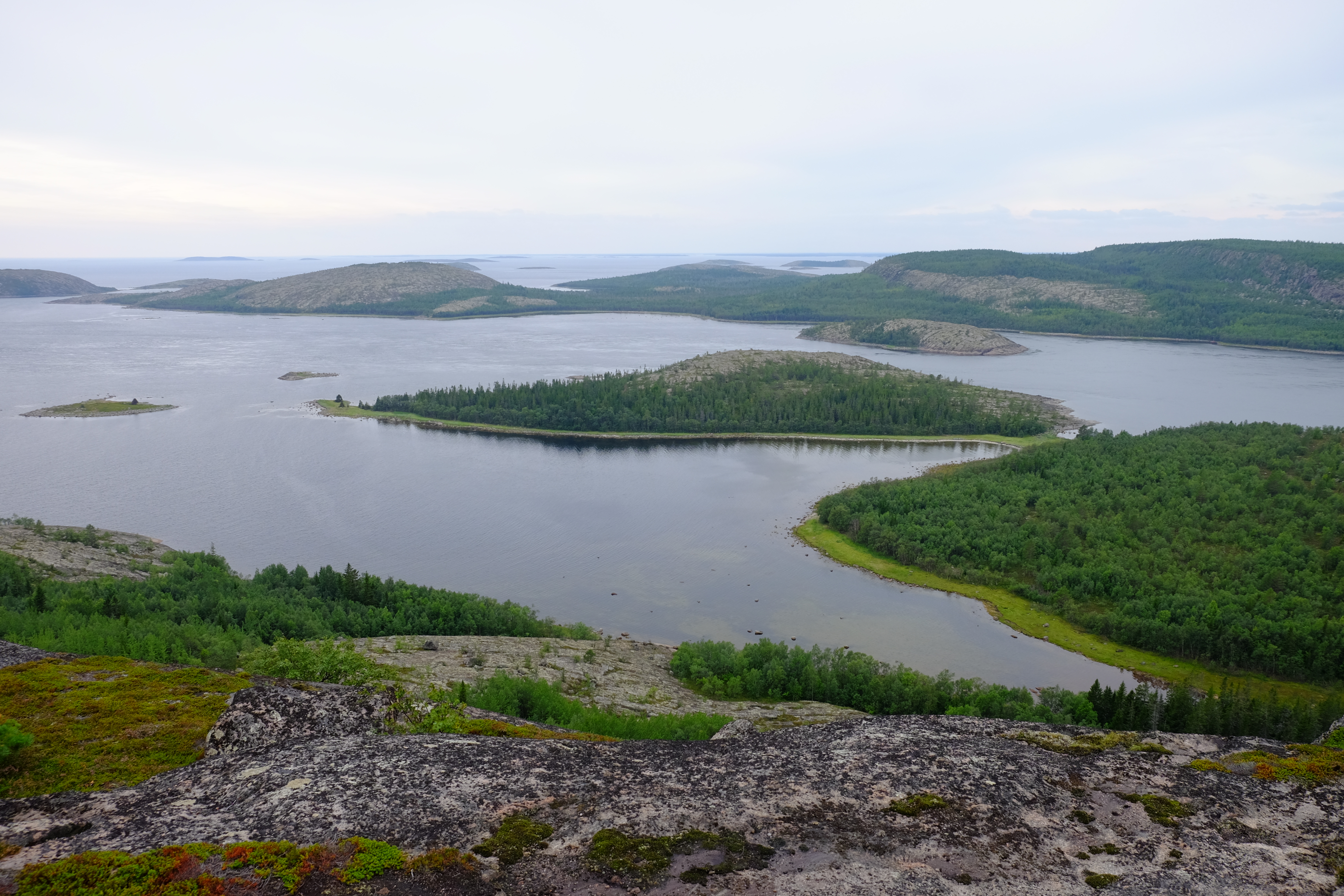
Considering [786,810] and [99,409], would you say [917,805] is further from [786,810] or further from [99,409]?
[99,409]

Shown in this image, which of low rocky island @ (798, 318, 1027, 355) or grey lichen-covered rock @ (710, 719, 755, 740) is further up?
low rocky island @ (798, 318, 1027, 355)

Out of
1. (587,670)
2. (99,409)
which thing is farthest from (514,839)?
(99,409)

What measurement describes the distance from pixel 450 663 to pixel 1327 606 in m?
43.1

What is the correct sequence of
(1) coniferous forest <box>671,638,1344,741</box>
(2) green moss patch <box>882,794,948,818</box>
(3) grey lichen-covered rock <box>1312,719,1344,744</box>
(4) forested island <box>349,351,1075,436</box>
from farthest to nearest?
(4) forested island <box>349,351,1075,436</box> < (1) coniferous forest <box>671,638,1344,741</box> < (3) grey lichen-covered rock <box>1312,719,1344,744</box> < (2) green moss patch <box>882,794,948,818</box>

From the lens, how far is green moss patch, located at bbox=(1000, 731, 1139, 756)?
589 inches

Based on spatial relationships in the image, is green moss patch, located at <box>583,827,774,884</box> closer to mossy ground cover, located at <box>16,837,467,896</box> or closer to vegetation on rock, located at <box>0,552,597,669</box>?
mossy ground cover, located at <box>16,837,467,896</box>

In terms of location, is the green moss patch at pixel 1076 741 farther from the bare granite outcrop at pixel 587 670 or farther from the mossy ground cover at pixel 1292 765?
the bare granite outcrop at pixel 587 670

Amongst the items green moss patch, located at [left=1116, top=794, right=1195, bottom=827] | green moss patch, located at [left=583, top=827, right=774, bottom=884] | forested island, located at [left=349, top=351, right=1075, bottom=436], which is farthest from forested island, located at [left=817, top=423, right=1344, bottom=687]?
green moss patch, located at [left=583, top=827, right=774, bottom=884]

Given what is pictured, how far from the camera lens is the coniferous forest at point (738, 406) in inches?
3605

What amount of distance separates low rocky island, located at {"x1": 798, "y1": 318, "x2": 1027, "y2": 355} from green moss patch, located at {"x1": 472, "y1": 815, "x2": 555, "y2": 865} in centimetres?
15856

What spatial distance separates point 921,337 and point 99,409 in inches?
5630

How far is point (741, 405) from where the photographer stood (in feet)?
317

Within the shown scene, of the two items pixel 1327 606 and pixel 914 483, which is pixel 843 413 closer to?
pixel 914 483

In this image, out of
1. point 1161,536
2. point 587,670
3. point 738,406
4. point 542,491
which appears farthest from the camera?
point 738,406
